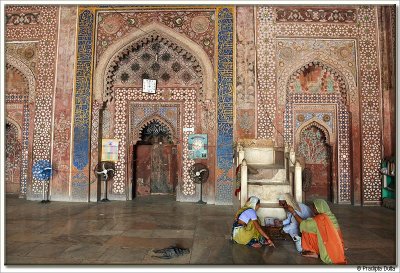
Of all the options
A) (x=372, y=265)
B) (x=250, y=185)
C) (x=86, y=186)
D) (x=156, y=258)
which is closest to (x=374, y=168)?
(x=250, y=185)

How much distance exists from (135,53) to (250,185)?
5.36 meters

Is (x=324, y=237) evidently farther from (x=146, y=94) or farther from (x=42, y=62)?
(x=42, y=62)

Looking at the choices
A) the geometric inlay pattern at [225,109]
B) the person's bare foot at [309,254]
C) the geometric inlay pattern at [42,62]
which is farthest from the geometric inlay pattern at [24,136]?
the person's bare foot at [309,254]

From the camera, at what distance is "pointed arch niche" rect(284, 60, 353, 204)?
8586 millimetres

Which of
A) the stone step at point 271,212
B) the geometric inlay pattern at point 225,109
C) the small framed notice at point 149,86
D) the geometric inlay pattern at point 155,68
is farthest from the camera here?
the geometric inlay pattern at point 155,68

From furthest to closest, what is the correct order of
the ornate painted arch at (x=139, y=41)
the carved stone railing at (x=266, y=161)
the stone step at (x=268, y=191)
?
the ornate painted arch at (x=139, y=41) → the stone step at (x=268, y=191) → the carved stone railing at (x=266, y=161)

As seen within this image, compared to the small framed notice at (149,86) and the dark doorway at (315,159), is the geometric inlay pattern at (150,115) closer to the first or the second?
the small framed notice at (149,86)

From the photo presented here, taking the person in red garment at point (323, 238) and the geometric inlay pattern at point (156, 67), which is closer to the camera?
the person in red garment at point (323, 238)

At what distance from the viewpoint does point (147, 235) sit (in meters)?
5.19

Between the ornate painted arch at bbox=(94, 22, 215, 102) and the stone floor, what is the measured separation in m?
3.10

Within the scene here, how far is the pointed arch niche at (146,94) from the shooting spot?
8.70 meters

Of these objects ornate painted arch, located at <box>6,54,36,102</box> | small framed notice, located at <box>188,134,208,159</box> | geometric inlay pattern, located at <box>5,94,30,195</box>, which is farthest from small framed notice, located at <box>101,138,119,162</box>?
ornate painted arch, located at <box>6,54,36,102</box>

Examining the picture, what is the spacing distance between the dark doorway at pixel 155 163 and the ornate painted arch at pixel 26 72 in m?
3.13

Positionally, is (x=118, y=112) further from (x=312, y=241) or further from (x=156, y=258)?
(x=312, y=241)
